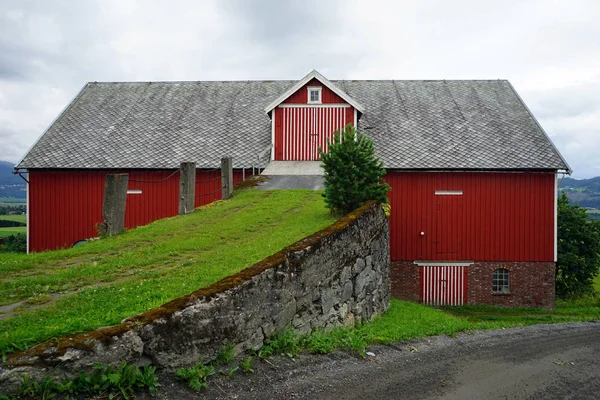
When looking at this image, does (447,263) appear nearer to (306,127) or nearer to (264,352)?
(306,127)

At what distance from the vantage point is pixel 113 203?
1273 cm

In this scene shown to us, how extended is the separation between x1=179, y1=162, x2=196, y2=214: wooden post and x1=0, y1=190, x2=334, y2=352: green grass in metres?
0.62

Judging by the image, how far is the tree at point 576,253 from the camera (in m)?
24.3

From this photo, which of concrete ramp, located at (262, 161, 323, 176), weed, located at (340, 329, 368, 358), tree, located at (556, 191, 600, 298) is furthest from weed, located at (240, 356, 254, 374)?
tree, located at (556, 191, 600, 298)

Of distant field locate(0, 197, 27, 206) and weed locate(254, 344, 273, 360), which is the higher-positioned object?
weed locate(254, 344, 273, 360)

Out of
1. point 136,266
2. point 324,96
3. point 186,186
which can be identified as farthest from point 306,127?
point 136,266

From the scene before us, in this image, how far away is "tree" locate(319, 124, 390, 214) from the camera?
561 inches

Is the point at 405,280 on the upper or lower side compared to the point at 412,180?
lower

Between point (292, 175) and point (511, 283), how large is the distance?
996 cm

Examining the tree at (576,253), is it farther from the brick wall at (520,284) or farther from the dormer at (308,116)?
the dormer at (308,116)

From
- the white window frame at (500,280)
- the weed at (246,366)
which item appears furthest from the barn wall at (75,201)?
the weed at (246,366)

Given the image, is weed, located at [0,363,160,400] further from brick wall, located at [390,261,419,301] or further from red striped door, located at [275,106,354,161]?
red striped door, located at [275,106,354,161]

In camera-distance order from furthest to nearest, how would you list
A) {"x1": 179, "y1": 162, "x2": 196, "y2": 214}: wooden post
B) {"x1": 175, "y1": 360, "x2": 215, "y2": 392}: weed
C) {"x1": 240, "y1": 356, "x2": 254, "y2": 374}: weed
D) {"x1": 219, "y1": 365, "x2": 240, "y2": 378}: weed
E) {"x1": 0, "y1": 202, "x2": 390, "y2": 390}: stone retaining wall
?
{"x1": 179, "y1": 162, "x2": 196, "y2": 214}: wooden post
{"x1": 240, "y1": 356, "x2": 254, "y2": 374}: weed
{"x1": 219, "y1": 365, "x2": 240, "y2": 378}: weed
{"x1": 175, "y1": 360, "x2": 215, "y2": 392}: weed
{"x1": 0, "y1": 202, "x2": 390, "y2": 390}: stone retaining wall

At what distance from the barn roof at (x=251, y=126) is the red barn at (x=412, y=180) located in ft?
0.28
